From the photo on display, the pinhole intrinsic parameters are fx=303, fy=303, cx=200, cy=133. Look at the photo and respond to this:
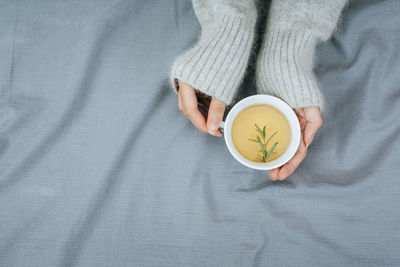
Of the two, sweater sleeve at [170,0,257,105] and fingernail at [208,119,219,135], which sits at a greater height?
sweater sleeve at [170,0,257,105]

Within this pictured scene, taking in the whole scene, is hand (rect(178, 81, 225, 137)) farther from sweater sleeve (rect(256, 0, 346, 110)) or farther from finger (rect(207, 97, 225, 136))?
sweater sleeve (rect(256, 0, 346, 110))

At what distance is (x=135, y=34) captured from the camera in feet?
2.44

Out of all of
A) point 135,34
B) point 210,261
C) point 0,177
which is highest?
point 135,34

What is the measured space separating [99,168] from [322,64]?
58 cm

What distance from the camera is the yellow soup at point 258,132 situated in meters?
0.64

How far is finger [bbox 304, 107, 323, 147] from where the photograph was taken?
65 centimetres

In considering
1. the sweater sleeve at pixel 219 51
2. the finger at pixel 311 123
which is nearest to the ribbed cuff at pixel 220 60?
the sweater sleeve at pixel 219 51

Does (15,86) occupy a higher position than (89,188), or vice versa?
(15,86)

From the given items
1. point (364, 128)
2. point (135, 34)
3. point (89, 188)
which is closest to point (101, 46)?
point (135, 34)

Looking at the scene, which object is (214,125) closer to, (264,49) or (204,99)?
(204,99)

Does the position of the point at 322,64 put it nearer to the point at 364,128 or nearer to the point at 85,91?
the point at 364,128

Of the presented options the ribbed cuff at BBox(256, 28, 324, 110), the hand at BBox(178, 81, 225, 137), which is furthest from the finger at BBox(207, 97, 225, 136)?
the ribbed cuff at BBox(256, 28, 324, 110)

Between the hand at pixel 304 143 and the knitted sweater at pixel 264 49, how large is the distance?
0.02 meters

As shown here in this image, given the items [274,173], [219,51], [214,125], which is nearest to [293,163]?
[274,173]
